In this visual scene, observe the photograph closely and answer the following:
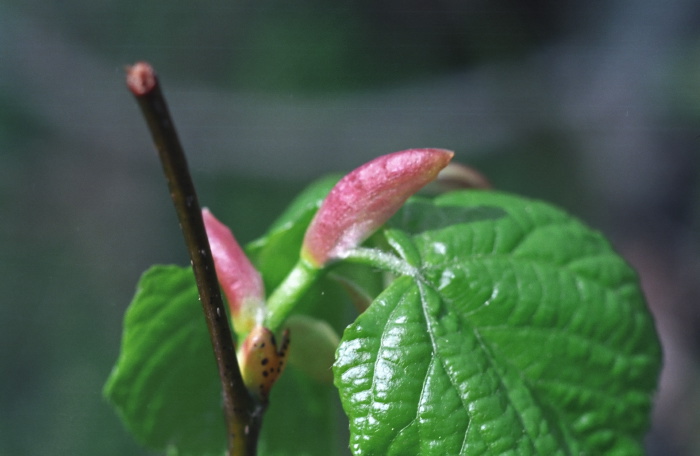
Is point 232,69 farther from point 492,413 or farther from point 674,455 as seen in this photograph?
point 492,413

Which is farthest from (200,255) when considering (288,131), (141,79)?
(288,131)

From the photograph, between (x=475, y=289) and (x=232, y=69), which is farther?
(x=232, y=69)

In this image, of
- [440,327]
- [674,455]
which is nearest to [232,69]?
[674,455]

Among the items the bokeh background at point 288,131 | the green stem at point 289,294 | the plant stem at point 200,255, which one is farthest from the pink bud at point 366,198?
the bokeh background at point 288,131

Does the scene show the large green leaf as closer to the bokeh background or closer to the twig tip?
the twig tip

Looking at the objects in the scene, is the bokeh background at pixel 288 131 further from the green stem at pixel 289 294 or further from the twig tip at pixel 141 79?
the twig tip at pixel 141 79

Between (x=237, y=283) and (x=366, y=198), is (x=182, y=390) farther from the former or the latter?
(x=366, y=198)
